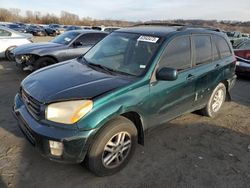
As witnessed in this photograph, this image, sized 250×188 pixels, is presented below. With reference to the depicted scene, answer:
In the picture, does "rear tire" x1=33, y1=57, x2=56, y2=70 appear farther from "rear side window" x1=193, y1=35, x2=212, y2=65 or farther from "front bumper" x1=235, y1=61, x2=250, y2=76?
"front bumper" x1=235, y1=61, x2=250, y2=76

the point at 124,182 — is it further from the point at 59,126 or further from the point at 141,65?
the point at 141,65

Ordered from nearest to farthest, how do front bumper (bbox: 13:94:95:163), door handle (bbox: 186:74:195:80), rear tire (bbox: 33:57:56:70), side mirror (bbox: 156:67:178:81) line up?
front bumper (bbox: 13:94:95:163) < side mirror (bbox: 156:67:178:81) < door handle (bbox: 186:74:195:80) < rear tire (bbox: 33:57:56:70)

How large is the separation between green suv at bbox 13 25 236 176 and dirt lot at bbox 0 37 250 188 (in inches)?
11.2

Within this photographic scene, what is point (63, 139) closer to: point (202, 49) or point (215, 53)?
point (202, 49)

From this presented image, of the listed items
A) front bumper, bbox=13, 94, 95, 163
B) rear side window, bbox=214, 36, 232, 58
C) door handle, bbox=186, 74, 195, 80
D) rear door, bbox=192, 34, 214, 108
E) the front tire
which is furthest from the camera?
rear side window, bbox=214, 36, 232, 58

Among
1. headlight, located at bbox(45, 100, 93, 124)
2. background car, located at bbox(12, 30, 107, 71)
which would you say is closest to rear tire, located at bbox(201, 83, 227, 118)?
headlight, located at bbox(45, 100, 93, 124)

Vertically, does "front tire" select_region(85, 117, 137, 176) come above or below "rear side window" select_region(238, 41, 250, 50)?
below

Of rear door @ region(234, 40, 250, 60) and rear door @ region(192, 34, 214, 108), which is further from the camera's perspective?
rear door @ region(234, 40, 250, 60)

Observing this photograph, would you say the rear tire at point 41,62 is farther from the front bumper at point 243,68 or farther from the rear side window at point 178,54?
the front bumper at point 243,68

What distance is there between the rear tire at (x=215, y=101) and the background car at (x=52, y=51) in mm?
4814

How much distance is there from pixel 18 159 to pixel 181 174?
83.9 inches

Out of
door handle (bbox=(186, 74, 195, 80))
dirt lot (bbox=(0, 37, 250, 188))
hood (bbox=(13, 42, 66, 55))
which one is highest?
door handle (bbox=(186, 74, 195, 80))

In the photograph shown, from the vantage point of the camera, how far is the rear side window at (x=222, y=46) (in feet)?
16.8

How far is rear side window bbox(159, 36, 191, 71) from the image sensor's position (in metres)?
3.78
